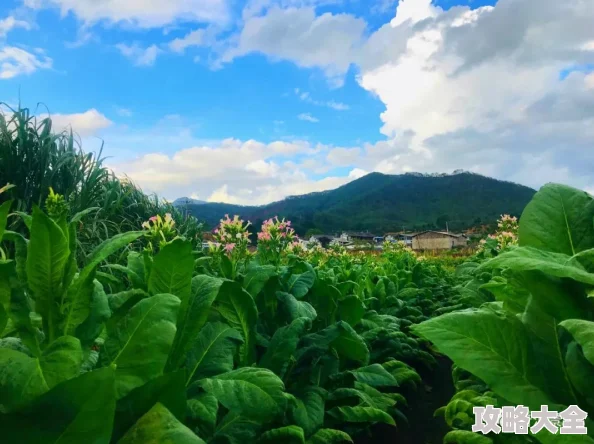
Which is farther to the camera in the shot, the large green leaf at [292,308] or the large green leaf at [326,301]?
the large green leaf at [326,301]

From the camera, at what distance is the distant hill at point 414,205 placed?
60.3 meters

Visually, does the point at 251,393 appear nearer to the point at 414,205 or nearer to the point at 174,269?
the point at 174,269

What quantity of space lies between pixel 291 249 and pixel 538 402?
200 inches

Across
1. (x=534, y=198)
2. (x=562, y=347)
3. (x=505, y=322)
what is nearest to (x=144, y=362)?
(x=505, y=322)

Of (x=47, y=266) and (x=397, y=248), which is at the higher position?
(x=47, y=266)

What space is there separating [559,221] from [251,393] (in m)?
1.08

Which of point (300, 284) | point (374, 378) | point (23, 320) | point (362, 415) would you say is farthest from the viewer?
point (300, 284)

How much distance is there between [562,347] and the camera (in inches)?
55.2

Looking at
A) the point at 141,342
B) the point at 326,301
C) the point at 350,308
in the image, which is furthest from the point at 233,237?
the point at 141,342

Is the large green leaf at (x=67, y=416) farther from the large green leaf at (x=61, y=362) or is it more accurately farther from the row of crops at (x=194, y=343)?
→ the large green leaf at (x=61, y=362)

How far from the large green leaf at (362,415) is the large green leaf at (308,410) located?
222mm

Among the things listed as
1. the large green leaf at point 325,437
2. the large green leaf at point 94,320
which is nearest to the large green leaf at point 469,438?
the large green leaf at point 325,437

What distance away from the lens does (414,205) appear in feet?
257

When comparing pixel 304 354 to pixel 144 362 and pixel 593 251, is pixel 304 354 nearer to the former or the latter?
pixel 144 362
